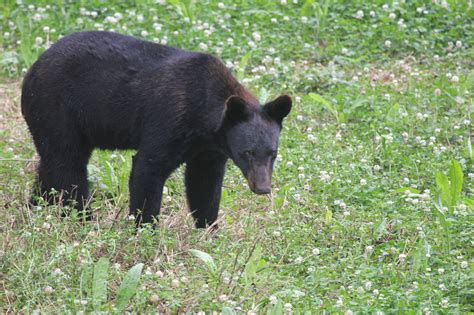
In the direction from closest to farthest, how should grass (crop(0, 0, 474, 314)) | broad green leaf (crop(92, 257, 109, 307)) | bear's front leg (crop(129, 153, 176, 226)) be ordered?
broad green leaf (crop(92, 257, 109, 307)), grass (crop(0, 0, 474, 314)), bear's front leg (crop(129, 153, 176, 226))

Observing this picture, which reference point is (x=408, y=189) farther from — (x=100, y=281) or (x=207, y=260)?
(x=100, y=281)

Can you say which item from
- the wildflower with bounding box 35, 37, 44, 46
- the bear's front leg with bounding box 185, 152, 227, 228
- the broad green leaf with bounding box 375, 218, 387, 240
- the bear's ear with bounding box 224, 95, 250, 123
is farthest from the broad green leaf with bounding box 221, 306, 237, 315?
Result: the wildflower with bounding box 35, 37, 44, 46

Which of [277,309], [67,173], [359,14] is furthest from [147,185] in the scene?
[359,14]

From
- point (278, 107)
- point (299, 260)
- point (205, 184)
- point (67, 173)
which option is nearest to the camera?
point (299, 260)

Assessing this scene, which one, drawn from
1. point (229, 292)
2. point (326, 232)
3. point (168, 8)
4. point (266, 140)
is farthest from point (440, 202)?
point (168, 8)

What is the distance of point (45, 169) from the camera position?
7.92 m

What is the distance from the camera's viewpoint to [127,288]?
6070 mm

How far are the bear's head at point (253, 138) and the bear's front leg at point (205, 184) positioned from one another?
1.56ft

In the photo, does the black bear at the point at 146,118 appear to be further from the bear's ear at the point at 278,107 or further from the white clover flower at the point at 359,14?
the white clover flower at the point at 359,14

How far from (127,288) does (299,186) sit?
116 inches

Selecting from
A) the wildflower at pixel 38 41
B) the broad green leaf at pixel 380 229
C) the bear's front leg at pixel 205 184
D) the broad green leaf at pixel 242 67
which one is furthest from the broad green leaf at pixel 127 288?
the wildflower at pixel 38 41

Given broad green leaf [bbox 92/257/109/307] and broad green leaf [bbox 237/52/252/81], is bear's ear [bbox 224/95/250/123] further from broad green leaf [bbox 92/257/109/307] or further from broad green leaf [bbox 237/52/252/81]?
broad green leaf [bbox 237/52/252/81]

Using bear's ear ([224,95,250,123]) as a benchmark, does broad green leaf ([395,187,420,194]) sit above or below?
below

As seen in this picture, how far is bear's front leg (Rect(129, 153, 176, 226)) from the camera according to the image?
736 centimetres
